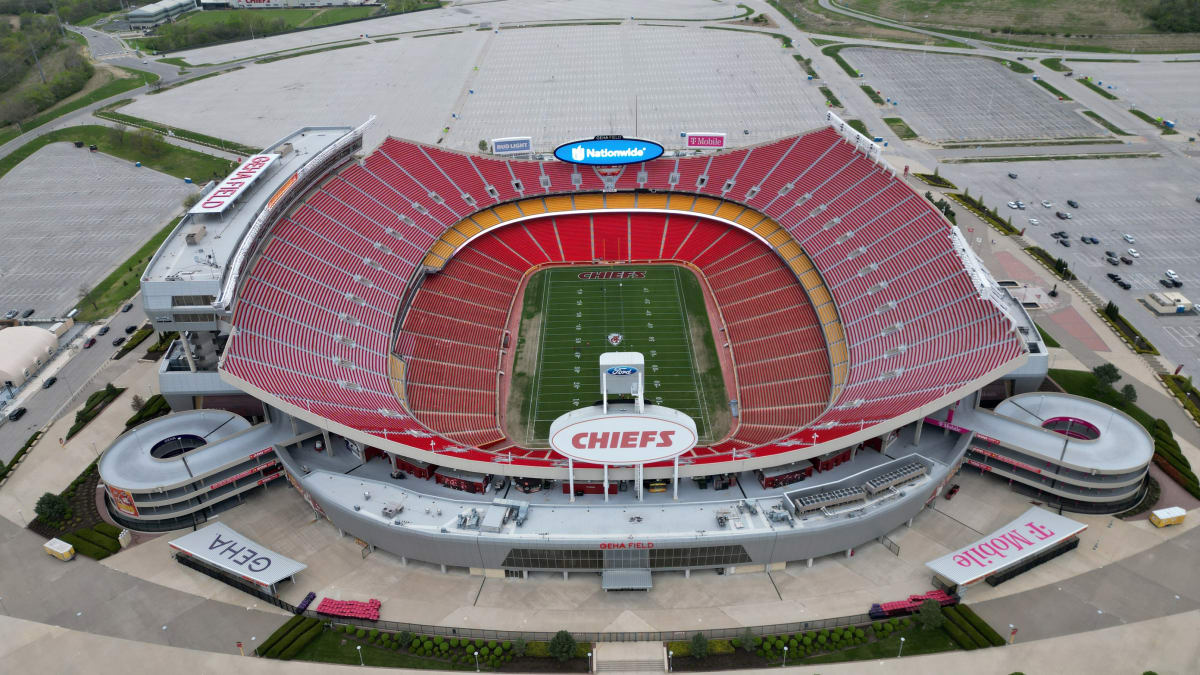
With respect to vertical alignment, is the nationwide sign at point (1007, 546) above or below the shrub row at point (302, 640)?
above

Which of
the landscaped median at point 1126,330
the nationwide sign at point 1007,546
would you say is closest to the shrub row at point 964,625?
the nationwide sign at point 1007,546

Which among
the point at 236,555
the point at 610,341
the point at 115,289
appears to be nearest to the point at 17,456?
the point at 236,555

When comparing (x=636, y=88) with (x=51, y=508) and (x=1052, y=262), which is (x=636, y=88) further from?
(x=51, y=508)

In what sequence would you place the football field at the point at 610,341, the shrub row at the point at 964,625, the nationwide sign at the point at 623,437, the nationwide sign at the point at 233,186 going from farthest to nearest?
the football field at the point at 610,341 → the nationwide sign at the point at 233,186 → the nationwide sign at the point at 623,437 → the shrub row at the point at 964,625

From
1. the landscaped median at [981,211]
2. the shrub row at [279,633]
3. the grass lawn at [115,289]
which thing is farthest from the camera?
the landscaped median at [981,211]

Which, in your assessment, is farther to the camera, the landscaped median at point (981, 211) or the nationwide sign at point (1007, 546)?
the landscaped median at point (981, 211)

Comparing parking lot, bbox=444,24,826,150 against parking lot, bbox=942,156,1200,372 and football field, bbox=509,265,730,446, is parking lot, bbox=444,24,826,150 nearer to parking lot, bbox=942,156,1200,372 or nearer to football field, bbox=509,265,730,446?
parking lot, bbox=942,156,1200,372

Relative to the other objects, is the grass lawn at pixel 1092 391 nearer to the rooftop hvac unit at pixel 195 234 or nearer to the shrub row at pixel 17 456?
the rooftop hvac unit at pixel 195 234

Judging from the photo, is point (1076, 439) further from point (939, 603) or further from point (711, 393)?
point (711, 393)
